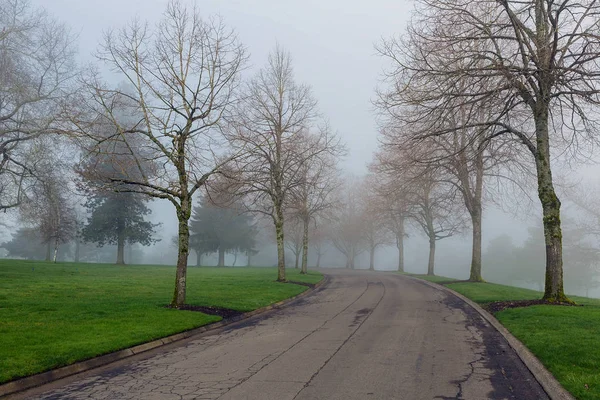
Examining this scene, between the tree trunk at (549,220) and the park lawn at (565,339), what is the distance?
1.44 meters

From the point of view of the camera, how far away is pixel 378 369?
668 cm

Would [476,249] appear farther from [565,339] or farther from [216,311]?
[565,339]

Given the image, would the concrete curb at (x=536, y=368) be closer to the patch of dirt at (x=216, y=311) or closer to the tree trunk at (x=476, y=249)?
the patch of dirt at (x=216, y=311)

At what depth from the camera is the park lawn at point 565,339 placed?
5.73m

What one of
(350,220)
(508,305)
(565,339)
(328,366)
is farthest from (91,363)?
(350,220)

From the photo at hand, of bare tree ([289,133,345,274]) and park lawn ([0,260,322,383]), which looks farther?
bare tree ([289,133,345,274])

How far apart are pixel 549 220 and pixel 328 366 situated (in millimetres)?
10285

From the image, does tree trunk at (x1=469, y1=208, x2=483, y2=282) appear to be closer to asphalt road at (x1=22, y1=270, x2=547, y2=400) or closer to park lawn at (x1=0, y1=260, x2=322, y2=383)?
park lawn at (x1=0, y1=260, x2=322, y2=383)

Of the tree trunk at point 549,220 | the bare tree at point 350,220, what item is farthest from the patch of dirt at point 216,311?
the bare tree at point 350,220

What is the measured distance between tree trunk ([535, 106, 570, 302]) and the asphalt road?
4.02 meters

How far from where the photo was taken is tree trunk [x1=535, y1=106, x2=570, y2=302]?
44.0ft

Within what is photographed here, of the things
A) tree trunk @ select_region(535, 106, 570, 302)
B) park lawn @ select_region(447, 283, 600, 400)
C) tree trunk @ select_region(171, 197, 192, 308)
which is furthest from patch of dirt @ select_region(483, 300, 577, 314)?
tree trunk @ select_region(171, 197, 192, 308)

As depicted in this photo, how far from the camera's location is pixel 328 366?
691 centimetres

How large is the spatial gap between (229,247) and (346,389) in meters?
53.1
